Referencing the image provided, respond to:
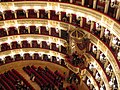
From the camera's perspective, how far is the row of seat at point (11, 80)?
42466 millimetres

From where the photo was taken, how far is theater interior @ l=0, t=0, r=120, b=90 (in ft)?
109

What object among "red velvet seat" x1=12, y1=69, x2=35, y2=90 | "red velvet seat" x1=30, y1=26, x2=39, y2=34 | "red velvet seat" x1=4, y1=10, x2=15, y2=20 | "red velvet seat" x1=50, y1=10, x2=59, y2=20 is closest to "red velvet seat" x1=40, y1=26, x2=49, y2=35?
"red velvet seat" x1=30, y1=26, x2=39, y2=34

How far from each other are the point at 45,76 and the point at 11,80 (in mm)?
6090

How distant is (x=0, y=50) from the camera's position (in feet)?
148

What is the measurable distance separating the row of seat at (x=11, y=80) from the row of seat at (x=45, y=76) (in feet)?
6.42

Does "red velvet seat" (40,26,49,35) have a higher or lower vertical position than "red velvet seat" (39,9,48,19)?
lower

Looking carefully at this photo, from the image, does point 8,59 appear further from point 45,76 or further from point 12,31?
point 45,76

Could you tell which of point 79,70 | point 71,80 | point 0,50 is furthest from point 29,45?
point 79,70

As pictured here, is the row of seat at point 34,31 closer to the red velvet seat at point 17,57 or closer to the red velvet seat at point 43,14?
the red velvet seat at point 43,14

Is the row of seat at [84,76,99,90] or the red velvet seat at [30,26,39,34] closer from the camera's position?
the row of seat at [84,76,99,90]

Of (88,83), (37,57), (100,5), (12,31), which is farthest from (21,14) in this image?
(88,83)

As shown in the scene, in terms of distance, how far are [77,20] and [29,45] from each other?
41.4 feet

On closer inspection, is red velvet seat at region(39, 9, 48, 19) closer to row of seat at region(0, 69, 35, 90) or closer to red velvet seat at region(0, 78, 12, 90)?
row of seat at region(0, 69, 35, 90)

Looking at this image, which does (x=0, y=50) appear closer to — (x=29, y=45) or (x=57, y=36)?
(x=29, y=45)
